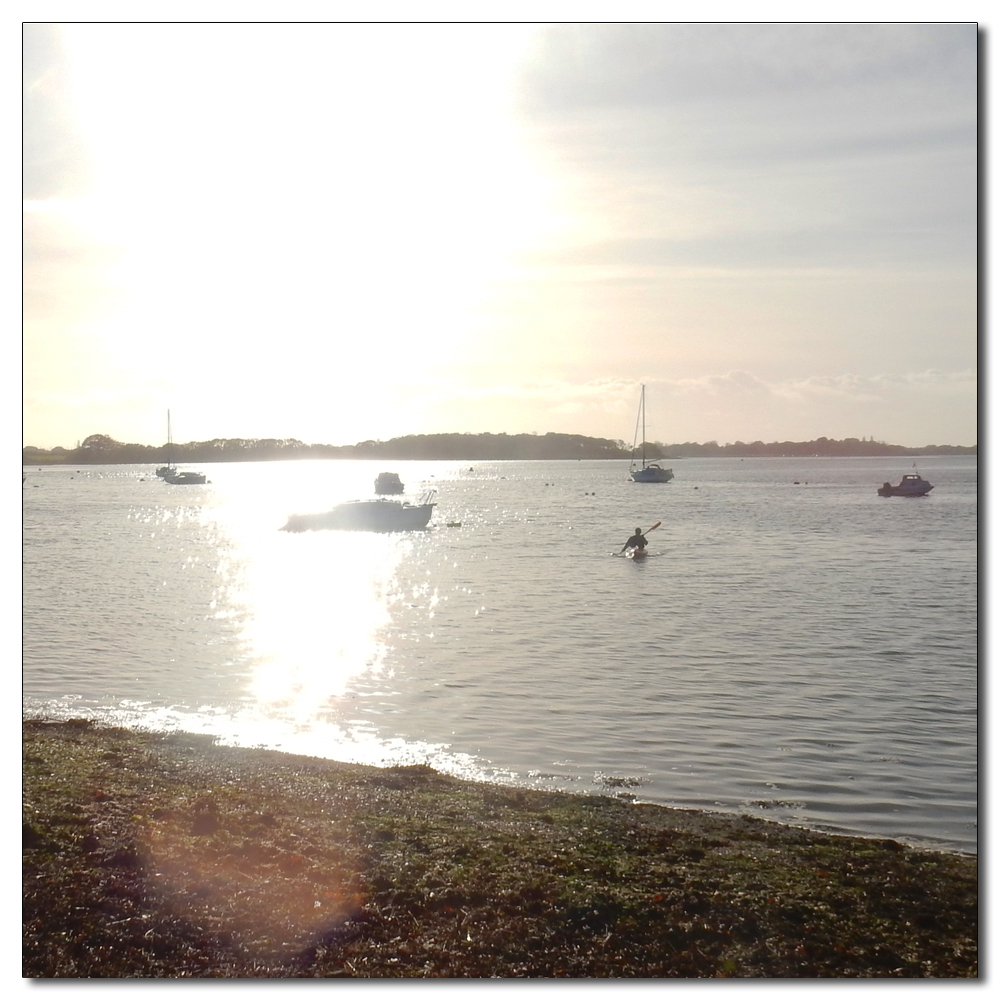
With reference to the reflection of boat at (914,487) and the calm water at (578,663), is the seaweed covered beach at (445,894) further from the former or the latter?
the reflection of boat at (914,487)

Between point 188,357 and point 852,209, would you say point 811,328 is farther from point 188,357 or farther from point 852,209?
point 188,357

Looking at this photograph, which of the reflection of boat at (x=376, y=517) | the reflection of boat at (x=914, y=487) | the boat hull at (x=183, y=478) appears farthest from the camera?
the boat hull at (x=183, y=478)

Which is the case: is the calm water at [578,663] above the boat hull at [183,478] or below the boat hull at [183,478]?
below

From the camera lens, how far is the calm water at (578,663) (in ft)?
36.0

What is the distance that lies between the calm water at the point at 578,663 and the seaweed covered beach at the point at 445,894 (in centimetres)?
216

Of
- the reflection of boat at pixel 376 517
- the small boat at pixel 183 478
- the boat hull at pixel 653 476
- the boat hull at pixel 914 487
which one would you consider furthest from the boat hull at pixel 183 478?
the boat hull at pixel 914 487

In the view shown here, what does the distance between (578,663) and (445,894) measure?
11320 mm

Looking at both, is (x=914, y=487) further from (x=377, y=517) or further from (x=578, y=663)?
(x=578, y=663)

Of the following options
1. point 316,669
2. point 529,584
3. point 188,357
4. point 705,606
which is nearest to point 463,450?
point 529,584

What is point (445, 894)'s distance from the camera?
6.38 metres

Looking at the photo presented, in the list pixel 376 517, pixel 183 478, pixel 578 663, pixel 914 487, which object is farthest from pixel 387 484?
pixel 578 663

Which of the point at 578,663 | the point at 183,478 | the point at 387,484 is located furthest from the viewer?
the point at 183,478

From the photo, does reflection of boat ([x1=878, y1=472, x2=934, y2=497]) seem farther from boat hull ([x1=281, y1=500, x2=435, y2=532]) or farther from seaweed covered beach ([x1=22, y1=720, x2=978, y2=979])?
seaweed covered beach ([x1=22, y1=720, x2=978, y2=979])

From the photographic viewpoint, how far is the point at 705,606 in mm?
25078
